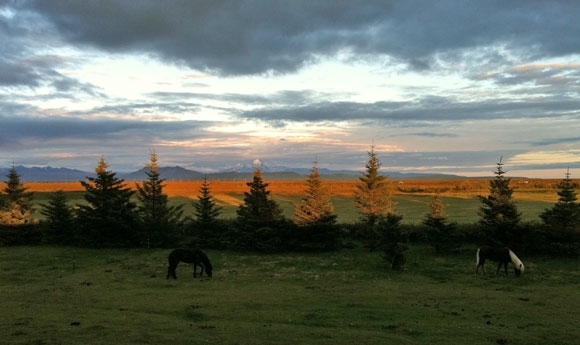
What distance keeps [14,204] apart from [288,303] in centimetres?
3720

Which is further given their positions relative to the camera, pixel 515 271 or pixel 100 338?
pixel 515 271

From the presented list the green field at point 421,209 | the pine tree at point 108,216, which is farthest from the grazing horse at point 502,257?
the pine tree at point 108,216

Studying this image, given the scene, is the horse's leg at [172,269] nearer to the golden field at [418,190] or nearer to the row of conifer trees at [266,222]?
the row of conifer trees at [266,222]

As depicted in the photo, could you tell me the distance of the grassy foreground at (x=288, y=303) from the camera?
12375mm

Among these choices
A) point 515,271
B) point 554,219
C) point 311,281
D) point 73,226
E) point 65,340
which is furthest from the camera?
point 73,226

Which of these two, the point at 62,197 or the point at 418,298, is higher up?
the point at 62,197

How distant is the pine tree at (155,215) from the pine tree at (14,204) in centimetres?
1184

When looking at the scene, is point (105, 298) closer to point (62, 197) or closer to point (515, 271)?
point (515, 271)

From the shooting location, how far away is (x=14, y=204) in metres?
42.3

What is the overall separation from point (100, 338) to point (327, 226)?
87.8ft

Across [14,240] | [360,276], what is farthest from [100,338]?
[14,240]

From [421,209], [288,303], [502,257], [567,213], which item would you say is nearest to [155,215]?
[288,303]

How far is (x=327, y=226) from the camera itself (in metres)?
36.9

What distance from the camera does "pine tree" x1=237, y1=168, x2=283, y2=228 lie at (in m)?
37.5
